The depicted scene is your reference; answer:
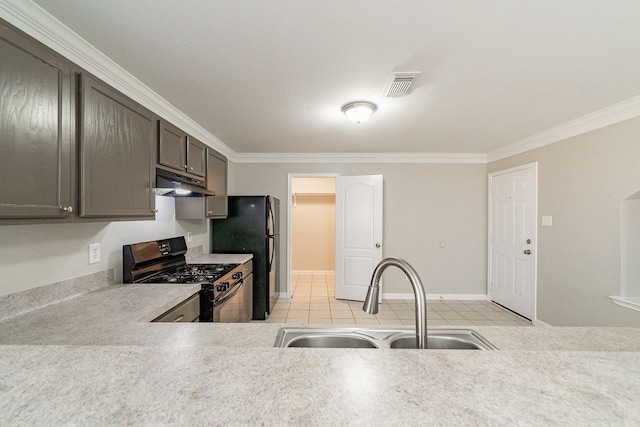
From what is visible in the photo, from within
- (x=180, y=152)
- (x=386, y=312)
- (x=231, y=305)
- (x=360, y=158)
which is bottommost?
(x=386, y=312)

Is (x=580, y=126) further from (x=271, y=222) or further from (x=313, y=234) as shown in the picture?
(x=313, y=234)

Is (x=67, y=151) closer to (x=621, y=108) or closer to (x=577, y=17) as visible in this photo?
(x=577, y=17)

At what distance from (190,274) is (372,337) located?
1829mm

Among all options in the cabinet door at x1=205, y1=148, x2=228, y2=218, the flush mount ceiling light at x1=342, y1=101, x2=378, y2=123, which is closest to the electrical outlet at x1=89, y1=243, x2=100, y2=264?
the cabinet door at x1=205, y1=148, x2=228, y2=218

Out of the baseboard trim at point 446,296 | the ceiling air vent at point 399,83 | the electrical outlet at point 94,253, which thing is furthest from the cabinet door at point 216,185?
the baseboard trim at point 446,296

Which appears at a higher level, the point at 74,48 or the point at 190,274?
the point at 74,48

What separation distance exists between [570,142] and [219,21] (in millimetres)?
3656

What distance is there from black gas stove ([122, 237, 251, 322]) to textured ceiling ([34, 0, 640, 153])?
53.1 inches

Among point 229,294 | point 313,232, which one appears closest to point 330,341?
point 229,294

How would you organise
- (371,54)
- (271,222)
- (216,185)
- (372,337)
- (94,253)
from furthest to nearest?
1. (271,222)
2. (216,185)
3. (94,253)
4. (371,54)
5. (372,337)

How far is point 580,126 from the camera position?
277cm

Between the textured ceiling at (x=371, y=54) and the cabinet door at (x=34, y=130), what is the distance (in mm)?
416

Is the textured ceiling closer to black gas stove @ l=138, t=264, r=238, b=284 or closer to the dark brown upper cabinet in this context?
the dark brown upper cabinet

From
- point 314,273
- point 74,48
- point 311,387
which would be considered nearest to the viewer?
point 311,387
